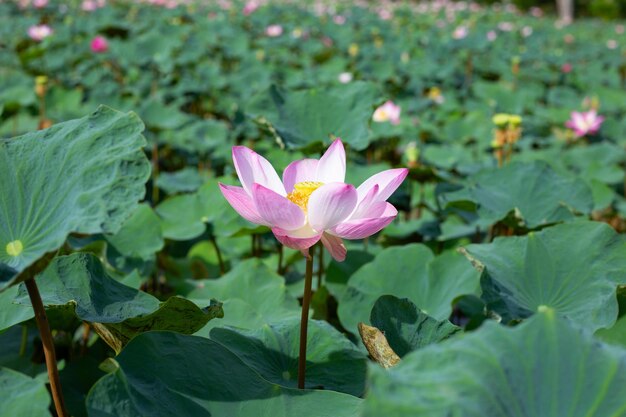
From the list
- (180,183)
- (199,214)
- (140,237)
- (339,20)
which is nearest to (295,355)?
(140,237)

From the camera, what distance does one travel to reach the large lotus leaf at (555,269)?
37.8 inches

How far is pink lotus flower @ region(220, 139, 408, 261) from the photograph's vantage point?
0.70 m

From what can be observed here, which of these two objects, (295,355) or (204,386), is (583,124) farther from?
(204,386)

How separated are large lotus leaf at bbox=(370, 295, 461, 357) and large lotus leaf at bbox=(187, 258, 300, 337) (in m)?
0.25

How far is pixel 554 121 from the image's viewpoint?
3.17 metres

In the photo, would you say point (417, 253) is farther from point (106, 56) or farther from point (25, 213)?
point (106, 56)

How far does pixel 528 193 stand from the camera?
1467mm

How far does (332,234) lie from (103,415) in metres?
0.30

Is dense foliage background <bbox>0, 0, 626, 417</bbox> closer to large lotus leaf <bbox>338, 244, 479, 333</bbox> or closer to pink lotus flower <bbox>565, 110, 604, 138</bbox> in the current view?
large lotus leaf <bbox>338, 244, 479, 333</bbox>

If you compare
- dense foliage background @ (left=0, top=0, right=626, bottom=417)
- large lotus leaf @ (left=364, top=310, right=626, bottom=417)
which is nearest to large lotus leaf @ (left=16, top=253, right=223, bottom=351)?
dense foliage background @ (left=0, top=0, right=626, bottom=417)

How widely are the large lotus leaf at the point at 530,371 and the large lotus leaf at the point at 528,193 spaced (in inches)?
34.2

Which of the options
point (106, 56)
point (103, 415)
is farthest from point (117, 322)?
point (106, 56)

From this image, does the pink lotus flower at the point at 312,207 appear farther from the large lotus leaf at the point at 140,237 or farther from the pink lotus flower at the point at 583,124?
the pink lotus flower at the point at 583,124

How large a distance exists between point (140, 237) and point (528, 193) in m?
0.84
